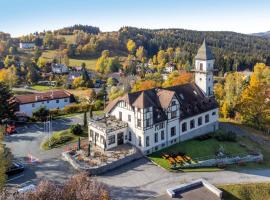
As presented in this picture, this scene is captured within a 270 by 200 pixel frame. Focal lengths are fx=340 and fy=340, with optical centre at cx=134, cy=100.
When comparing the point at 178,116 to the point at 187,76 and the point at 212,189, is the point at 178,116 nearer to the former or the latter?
the point at 212,189

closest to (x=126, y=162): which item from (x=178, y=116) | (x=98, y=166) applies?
(x=98, y=166)

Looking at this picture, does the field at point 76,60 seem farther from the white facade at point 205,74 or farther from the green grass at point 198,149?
the green grass at point 198,149

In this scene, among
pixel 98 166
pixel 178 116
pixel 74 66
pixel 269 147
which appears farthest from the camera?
pixel 74 66

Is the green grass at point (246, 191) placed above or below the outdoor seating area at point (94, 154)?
below

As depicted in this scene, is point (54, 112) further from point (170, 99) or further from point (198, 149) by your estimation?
point (198, 149)

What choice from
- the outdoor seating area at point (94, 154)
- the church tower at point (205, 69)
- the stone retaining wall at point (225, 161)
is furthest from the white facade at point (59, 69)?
the stone retaining wall at point (225, 161)

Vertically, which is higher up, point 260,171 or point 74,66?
point 74,66
